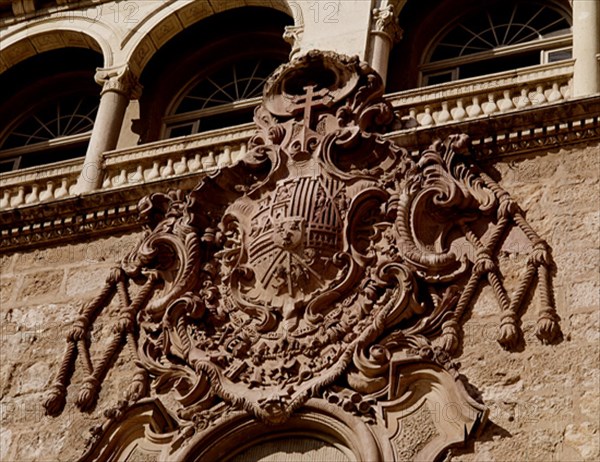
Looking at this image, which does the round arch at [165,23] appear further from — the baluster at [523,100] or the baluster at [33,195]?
the baluster at [523,100]

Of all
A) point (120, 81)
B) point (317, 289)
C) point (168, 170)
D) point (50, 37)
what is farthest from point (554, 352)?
point (50, 37)

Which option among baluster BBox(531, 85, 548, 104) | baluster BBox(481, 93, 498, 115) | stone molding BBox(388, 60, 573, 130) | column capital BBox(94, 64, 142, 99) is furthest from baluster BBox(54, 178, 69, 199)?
baluster BBox(531, 85, 548, 104)

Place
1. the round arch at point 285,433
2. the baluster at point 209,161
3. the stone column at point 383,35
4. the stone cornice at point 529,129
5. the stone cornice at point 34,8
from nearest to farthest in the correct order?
the round arch at point 285,433 < the stone cornice at point 529,129 < the baluster at point 209,161 < the stone column at point 383,35 < the stone cornice at point 34,8

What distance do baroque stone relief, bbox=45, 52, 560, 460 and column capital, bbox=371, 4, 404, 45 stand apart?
4.54ft

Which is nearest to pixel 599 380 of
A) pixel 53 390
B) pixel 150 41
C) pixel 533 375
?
pixel 533 375

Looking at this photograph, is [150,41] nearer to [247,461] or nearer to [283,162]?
[283,162]

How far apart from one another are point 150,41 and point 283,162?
353cm

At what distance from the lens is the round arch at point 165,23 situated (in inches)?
623

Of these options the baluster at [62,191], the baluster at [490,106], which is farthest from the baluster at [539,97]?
the baluster at [62,191]

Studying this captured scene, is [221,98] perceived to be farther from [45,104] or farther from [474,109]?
[474,109]

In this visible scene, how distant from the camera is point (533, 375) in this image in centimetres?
1105

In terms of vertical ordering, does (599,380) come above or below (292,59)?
below

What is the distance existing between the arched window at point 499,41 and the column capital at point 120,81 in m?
2.94

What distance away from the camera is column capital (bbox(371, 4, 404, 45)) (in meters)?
14.8
